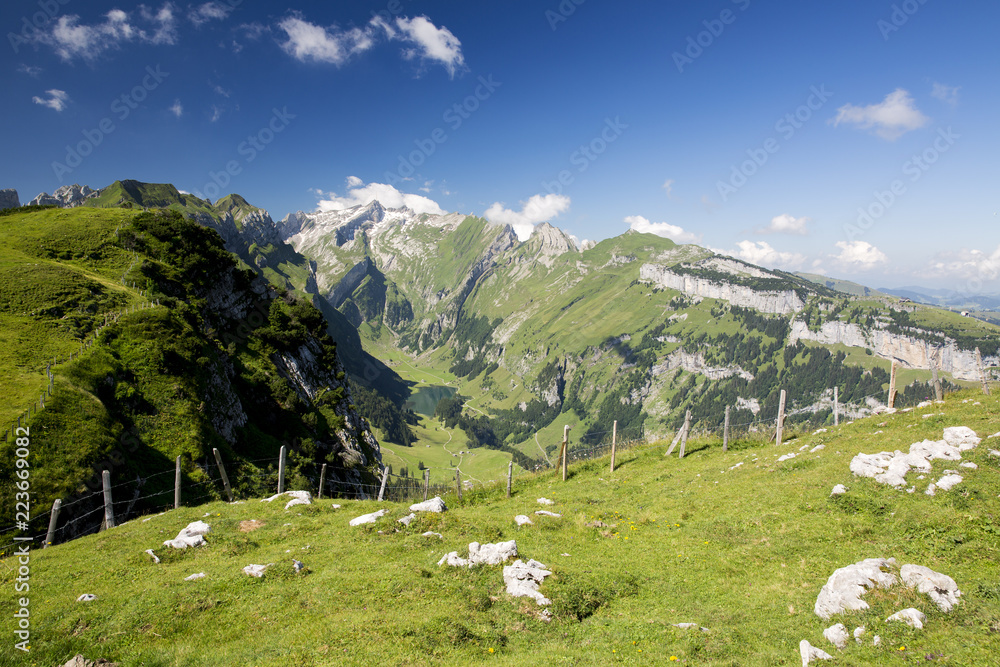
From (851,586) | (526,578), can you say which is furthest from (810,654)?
(526,578)

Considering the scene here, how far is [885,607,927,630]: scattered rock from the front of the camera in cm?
1123

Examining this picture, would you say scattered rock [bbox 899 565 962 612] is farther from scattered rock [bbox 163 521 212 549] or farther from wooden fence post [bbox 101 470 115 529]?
wooden fence post [bbox 101 470 115 529]

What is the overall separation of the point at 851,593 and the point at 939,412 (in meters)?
23.9

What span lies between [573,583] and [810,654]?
7736mm

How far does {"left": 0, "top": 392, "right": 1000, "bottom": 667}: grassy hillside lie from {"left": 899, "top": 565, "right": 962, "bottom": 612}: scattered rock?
22cm

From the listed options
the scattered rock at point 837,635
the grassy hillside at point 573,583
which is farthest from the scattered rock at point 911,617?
the scattered rock at point 837,635

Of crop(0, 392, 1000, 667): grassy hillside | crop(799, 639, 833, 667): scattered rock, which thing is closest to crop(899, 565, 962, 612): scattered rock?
crop(0, 392, 1000, 667): grassy hillside

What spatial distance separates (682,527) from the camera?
72.1 ft

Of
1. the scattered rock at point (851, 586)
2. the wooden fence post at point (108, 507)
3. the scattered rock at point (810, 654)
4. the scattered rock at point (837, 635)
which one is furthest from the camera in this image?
the wooden fence post at point (108, 507)

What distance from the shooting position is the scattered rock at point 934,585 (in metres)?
11.7

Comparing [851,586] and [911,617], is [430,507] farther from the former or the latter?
[911,617]

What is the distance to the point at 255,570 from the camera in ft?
57.7

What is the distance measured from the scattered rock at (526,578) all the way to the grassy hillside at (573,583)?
1.57 feet

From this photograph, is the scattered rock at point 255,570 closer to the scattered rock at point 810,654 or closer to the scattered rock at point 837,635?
the scattered rock at point 810,654
